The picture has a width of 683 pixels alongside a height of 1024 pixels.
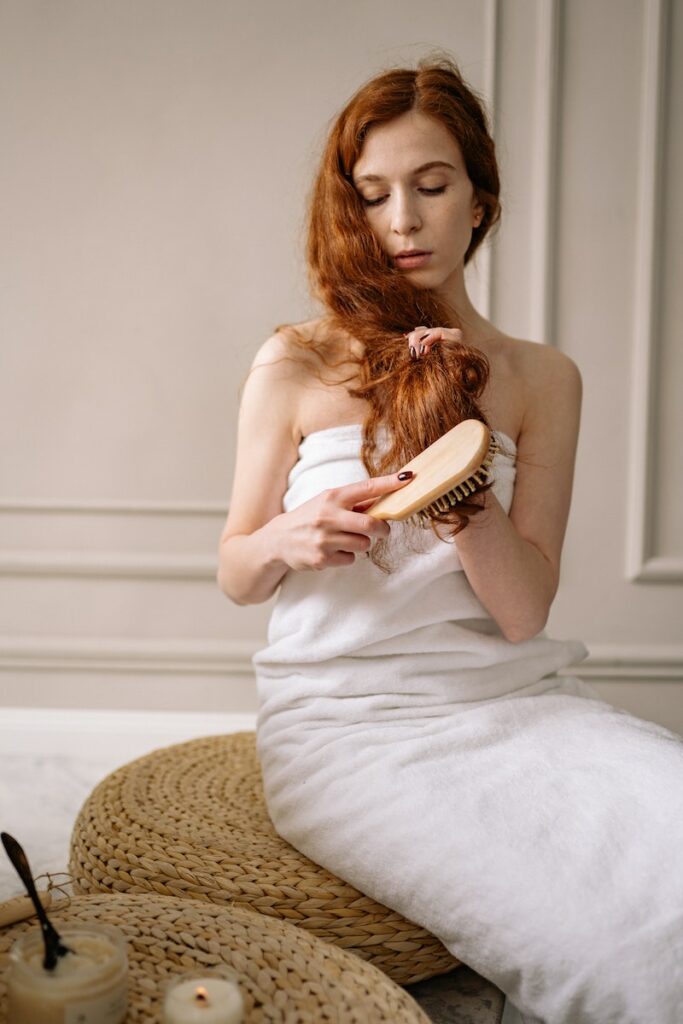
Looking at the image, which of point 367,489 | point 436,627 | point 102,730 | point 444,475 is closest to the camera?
point 444,475

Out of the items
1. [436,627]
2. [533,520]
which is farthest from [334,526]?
[533,520]

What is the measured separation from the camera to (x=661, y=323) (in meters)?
2.17

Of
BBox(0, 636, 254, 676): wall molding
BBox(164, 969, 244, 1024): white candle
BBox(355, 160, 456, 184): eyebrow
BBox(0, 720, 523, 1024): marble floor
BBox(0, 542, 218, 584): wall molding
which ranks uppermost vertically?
BBox(355, 160, 456, 184): eyebrow

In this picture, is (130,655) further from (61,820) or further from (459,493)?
(459,493)

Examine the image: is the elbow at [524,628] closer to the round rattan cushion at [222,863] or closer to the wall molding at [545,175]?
the round rattan cushion at [222,863]

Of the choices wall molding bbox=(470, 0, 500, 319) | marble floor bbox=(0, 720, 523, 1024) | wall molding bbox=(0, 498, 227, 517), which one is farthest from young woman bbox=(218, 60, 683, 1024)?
wall molding bbox=(0, 498, 227, 517)

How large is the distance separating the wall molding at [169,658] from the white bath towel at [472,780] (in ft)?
2.46

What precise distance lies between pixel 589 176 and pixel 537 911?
1575 mm

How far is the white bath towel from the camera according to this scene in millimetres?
1075

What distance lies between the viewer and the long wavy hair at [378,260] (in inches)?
53.9

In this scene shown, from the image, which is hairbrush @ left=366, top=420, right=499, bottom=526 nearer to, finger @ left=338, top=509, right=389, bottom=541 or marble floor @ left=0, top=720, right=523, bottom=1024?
finger @ left=338, top=509, right=389, bottom=541

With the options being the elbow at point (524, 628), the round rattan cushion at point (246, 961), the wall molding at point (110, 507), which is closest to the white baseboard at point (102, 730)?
the wall molding at point (110, 507)

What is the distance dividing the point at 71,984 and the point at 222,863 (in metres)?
0.51

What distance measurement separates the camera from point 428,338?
1305 mm
